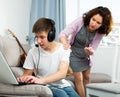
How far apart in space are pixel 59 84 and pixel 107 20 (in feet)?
3.16

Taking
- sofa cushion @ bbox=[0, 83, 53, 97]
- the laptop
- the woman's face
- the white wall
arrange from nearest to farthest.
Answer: the laptop
sofa cushion @ bbox=[0, 83, 53, 97]
the woman's face
the white wall

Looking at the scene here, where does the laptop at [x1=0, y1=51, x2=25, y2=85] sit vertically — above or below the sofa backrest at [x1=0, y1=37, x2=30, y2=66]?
above

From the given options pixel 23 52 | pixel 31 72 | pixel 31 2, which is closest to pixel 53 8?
pixel 31 2

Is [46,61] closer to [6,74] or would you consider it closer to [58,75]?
[58,75]

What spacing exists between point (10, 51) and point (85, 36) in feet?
2.73

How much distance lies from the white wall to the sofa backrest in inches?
32.2

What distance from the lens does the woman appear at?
263 cm

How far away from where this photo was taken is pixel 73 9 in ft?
14.3

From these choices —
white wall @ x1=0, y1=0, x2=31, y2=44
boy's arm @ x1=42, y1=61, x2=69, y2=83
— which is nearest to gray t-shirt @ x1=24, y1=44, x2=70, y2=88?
boy's arm @ x1=42, y1=61, x2=69, y2=83

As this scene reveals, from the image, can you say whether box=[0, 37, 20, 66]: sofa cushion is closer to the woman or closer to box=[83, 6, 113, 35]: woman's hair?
the woman

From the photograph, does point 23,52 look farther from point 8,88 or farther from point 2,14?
point 8,88

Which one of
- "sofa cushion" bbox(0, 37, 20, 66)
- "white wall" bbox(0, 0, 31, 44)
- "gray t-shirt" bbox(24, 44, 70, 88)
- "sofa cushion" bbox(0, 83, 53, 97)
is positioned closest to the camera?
"sofa cushion" bbox(0, 83, 53, 97)

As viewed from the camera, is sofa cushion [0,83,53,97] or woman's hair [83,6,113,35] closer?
sofa cushion [0,83,53,97]

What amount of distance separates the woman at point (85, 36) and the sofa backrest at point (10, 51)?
605 millimetres
